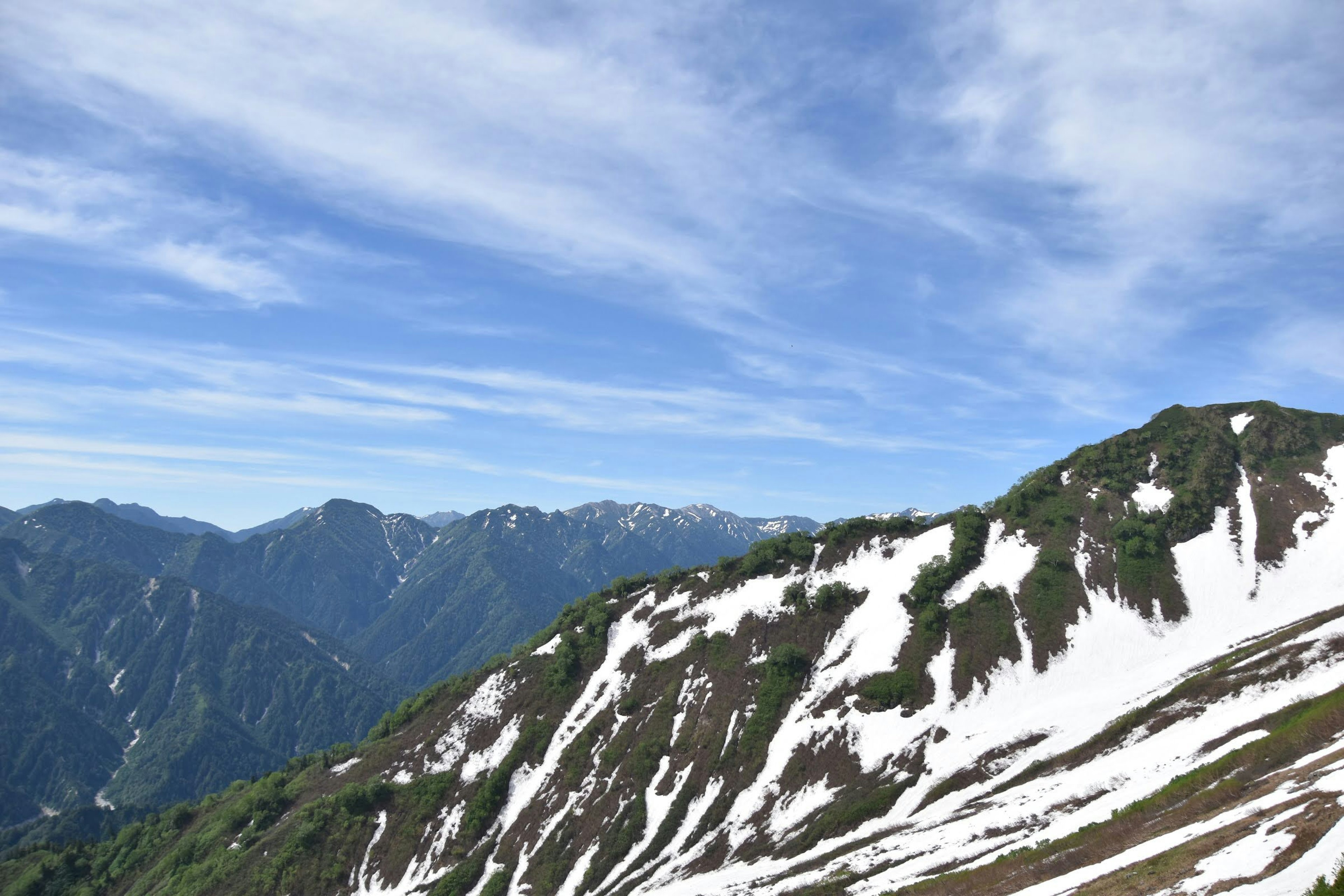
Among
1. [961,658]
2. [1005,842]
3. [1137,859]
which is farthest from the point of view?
[961,658]

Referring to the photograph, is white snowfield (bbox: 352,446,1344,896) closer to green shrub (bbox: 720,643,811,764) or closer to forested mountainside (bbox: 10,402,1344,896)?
forested mountainside (bbox: 10,402,1344,896)

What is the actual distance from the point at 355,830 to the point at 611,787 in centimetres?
3986

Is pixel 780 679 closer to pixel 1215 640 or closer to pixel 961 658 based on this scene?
pixel 961 658

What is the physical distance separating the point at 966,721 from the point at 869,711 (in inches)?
450

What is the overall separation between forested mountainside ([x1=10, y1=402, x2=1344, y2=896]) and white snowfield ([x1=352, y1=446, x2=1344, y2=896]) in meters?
0.41

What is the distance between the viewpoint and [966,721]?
267 ft

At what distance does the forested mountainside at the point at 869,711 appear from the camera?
57.5m

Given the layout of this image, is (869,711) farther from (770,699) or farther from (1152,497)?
(1152,497)

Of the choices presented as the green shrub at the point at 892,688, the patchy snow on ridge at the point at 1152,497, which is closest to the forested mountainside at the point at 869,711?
the green shrub at the point at 892,688

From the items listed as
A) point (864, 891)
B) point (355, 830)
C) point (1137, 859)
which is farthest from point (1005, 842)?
point (355, 830)

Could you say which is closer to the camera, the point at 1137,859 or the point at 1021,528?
the point at 1137,859

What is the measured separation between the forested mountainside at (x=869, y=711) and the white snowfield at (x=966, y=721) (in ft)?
1.34

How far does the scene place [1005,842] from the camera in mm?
45594

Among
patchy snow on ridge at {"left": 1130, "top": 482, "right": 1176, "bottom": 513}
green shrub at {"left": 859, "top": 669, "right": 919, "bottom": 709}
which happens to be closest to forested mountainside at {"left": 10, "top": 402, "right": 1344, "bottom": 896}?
green shrub at {"left": 859, "top": 669, "right": 919, "bottom": 709}
